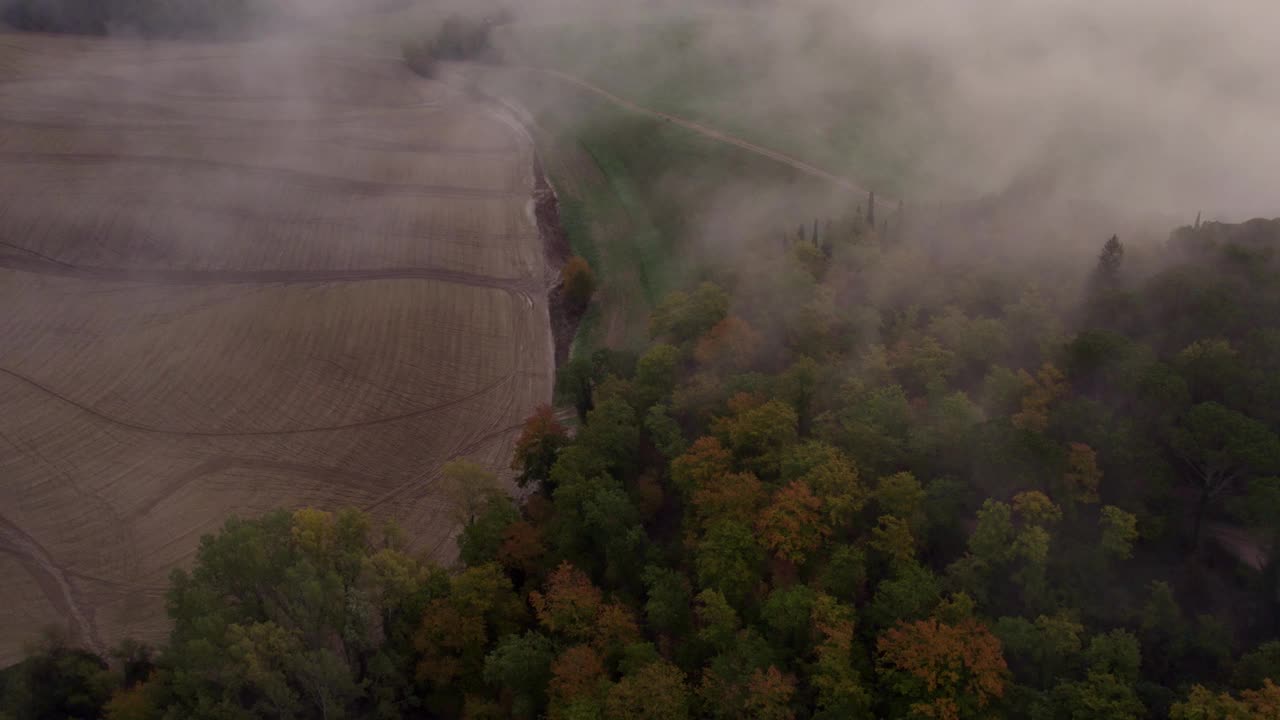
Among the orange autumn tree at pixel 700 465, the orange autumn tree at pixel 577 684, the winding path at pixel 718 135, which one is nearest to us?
the orange autumn tree at pixel 577 684

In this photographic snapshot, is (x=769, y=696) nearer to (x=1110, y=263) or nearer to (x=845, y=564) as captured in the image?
(x=845, y=564)

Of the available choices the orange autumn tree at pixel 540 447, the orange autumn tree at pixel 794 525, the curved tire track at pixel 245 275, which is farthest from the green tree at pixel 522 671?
the curved tire track at pixel 245 275

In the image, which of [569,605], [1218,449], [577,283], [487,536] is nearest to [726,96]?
[577,283]

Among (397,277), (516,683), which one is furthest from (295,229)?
(516,683)

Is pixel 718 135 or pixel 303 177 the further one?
pixel 718 135

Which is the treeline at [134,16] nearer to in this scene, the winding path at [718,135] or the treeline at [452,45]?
the treeline at [452,45]

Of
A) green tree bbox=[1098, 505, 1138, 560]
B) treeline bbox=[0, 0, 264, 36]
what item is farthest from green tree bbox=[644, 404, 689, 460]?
treeline bbox=[0, 0, 264, 36]

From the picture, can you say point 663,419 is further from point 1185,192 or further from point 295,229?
point 1185,192
